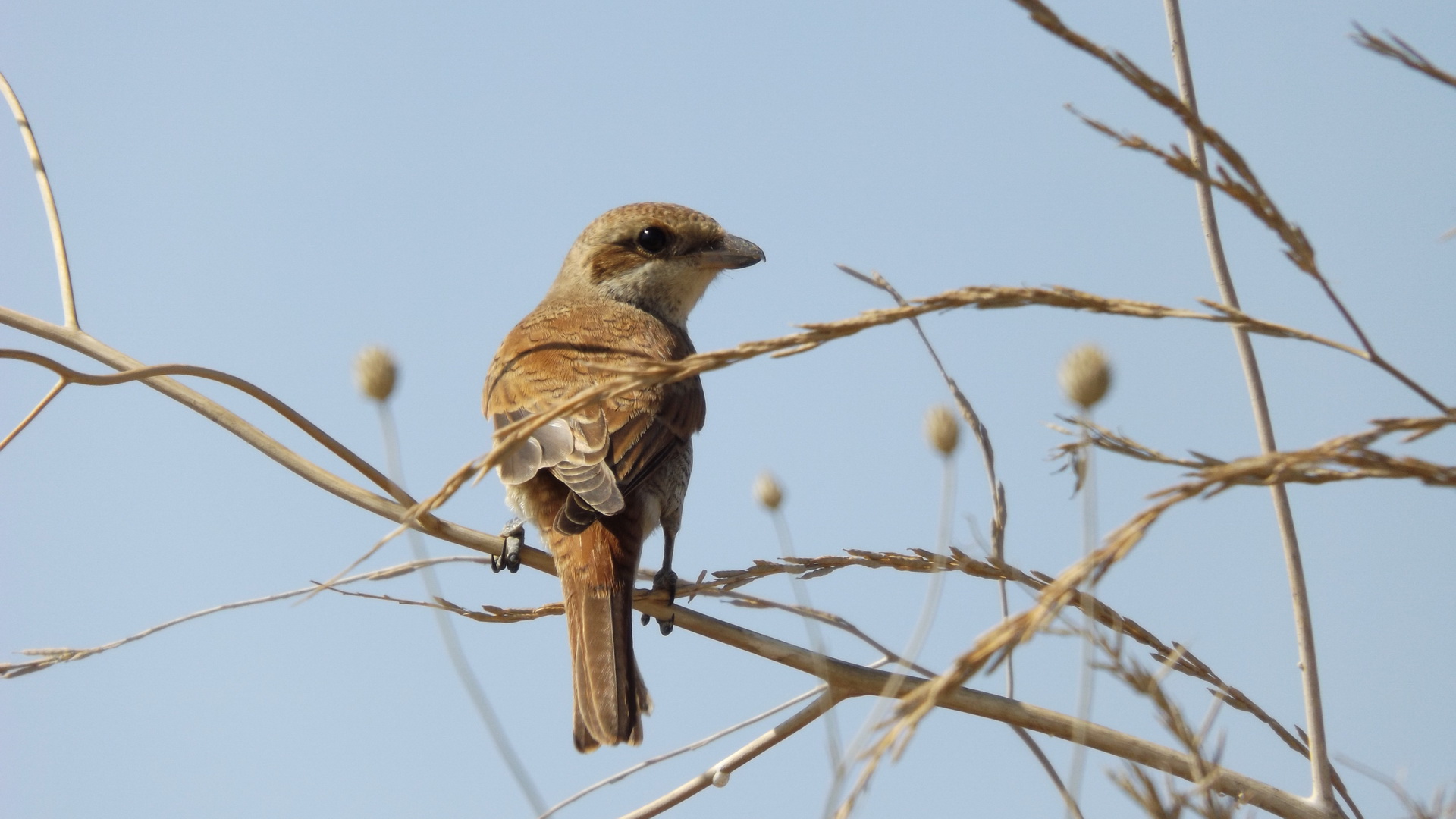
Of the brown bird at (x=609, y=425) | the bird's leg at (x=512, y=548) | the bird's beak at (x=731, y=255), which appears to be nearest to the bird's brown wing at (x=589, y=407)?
the brown bird at (x=609, y=425)

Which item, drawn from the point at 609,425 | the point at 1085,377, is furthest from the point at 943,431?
the point at 609,425

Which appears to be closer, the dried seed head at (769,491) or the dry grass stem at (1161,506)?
the dry grass stem at (1161,506)

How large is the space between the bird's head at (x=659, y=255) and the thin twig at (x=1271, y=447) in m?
2.85

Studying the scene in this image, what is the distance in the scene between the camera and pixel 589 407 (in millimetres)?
3018

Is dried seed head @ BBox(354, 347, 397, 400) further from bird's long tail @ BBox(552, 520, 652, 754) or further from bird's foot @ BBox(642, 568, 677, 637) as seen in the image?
bird's foot @ BBox(642, 568, 677, 637)

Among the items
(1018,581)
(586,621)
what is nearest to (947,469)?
(1018,581)

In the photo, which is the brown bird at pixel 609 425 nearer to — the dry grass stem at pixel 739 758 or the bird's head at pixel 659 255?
the bird's head at pixel 659 255

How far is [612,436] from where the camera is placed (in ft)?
11.6

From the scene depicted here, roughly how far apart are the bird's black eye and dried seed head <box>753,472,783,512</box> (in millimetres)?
2486

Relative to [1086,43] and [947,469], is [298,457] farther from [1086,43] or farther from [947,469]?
[1086,43]

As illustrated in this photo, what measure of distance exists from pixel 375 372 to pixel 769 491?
93 centimetres

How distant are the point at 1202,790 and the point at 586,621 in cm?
189

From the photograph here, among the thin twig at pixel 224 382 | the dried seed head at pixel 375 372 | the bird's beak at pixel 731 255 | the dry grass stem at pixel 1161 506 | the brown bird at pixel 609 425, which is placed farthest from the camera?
the bird's beak at pixel 731 255

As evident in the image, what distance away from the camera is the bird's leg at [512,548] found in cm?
322
